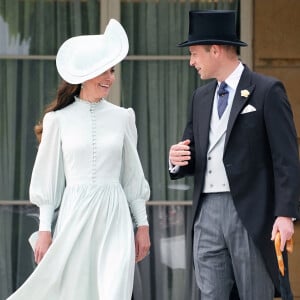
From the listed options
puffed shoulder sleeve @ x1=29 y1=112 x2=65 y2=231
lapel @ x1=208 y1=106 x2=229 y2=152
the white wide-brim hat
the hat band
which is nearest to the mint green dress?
puffed shoulder sleeve @ x1=29 y1=112 x2=65 y2=231

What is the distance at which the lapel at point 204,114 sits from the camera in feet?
19.4

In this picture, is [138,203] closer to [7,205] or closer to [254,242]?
[254,242]

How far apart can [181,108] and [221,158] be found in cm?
295

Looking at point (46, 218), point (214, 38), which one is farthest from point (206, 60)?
point (46, 218)

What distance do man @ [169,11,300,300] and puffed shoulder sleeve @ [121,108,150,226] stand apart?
289 millimetres

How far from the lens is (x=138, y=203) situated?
618cm

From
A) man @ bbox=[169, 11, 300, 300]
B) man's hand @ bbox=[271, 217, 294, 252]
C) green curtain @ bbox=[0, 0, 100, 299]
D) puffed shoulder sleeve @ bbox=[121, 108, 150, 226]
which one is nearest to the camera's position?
man's hand @ bbox=[271, 217, 294, 252]

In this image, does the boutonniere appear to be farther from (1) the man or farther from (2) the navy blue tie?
(2) the navy blue tie

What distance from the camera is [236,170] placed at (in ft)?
18.9

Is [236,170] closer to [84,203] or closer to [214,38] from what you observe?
[214,38]

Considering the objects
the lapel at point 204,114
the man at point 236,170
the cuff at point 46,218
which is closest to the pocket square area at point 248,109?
the man at point 236,170

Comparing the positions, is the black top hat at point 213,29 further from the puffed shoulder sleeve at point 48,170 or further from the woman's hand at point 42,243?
the woman's hand at point 42,243

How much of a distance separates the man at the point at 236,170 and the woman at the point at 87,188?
346 mm

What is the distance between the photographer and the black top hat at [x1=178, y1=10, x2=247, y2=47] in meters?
5.89
